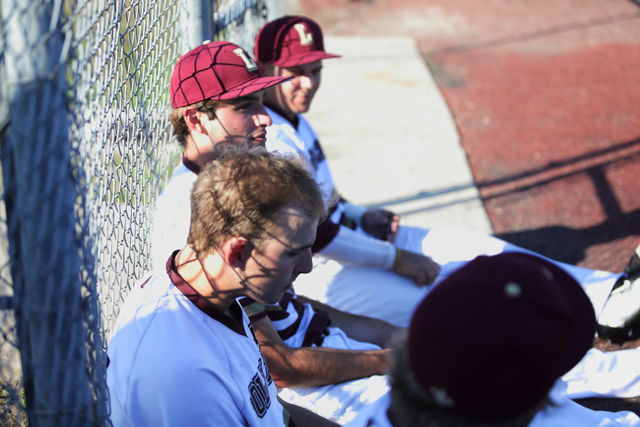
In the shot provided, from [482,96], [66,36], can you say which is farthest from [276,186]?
[482,96]

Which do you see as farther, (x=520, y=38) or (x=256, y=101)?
(x=520, y=38)

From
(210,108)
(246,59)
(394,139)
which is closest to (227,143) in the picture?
(210,108)

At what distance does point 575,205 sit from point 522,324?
13.4 ft

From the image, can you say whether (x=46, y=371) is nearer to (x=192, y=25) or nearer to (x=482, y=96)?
(x=192, y=25)

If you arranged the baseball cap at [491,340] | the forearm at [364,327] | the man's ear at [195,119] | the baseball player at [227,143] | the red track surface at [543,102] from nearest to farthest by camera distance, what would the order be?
the baseball cap at [491,340] → the baseball player at [227,143] → the man's ear at [195,119] → the forearm at [364,327] → the red track surface at [543,102]

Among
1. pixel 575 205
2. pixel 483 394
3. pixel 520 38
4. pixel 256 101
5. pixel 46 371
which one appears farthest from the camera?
pixel 520 38

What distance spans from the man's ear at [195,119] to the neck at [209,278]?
2.58ft

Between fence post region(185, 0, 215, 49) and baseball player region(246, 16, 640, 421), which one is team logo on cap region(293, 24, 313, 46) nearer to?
baseball player region(246, 16, 640, 421)

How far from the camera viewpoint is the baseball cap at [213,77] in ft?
8.27

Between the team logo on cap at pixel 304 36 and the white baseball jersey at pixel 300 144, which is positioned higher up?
the team logo on cap at pixel 304 36

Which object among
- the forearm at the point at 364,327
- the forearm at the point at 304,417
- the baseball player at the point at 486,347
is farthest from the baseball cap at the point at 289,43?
the baseball player at the point at 486,347

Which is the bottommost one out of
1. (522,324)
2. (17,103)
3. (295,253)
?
(295,253)

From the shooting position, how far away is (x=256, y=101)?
104 inches

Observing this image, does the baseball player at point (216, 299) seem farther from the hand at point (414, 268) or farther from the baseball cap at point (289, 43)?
the baseball cap at point (289, 43)
